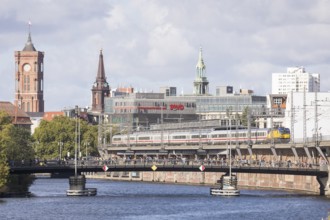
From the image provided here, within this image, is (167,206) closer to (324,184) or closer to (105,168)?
(105,168)

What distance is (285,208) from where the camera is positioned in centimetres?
15425

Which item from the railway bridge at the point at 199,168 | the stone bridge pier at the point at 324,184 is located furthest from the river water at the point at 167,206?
the railway bridge at the point at 199,168

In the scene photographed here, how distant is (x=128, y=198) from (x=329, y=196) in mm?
25345

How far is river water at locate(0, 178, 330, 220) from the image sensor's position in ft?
474

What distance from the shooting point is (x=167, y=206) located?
161250 millimetres

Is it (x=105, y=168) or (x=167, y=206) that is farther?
(x=105, y=168)

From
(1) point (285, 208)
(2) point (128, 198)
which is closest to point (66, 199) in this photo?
(2) point (128, 198)

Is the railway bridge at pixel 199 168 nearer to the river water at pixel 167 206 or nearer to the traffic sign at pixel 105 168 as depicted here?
the traffic sign at pixel 105 168

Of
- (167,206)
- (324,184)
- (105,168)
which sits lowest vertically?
(167,206)

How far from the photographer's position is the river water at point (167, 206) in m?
145

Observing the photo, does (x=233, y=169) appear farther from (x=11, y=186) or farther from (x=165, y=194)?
(x=11, y=186)

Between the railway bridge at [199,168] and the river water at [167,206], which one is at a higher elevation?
the railway bridge at [199,168]

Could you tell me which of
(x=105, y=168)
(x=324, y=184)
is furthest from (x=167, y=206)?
(x=324, y=184)

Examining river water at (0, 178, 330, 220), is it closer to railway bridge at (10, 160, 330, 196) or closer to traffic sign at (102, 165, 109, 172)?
railway bridge at (10, 160, 330, 196)
